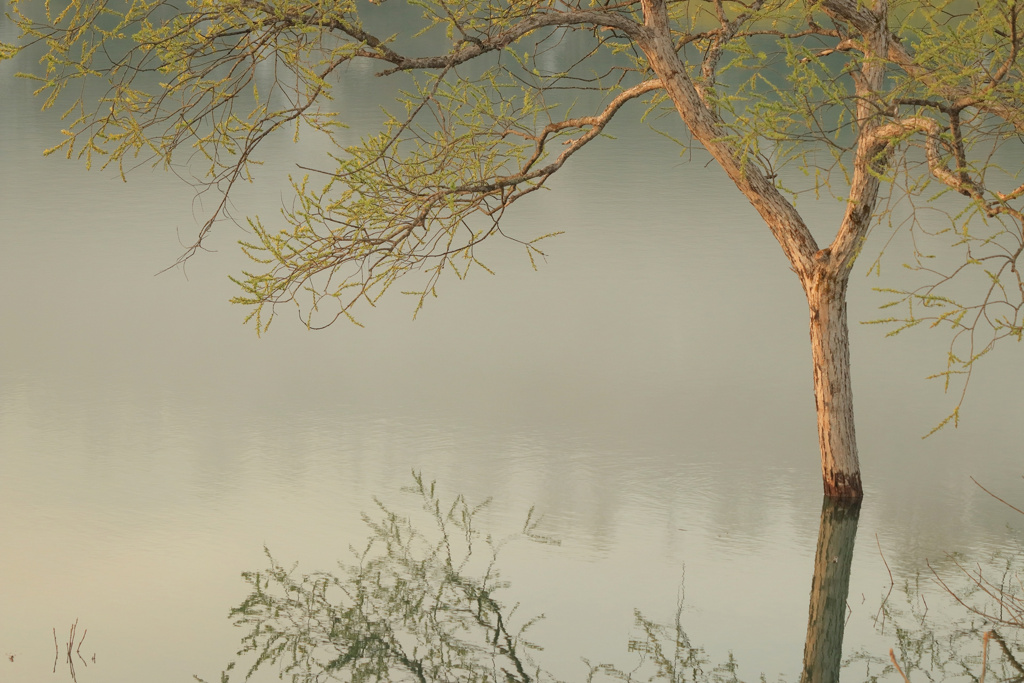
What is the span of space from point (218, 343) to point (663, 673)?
8450 mm

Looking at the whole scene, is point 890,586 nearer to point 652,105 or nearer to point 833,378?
point 833,378

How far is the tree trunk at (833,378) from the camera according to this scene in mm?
8656

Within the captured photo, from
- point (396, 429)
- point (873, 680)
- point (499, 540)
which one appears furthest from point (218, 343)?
point (873, 680)

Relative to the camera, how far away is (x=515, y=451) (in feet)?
33.0

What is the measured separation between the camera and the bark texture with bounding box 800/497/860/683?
6582 mm

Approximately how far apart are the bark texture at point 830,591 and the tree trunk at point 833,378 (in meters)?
0.22

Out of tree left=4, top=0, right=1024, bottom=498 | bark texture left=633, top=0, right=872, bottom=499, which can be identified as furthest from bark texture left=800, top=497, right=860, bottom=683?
bark texture left=633, top=0, right=872, bottom=499

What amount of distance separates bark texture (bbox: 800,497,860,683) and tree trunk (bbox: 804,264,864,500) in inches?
8.7

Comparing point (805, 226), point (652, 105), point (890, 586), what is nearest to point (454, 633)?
point (890, 586)

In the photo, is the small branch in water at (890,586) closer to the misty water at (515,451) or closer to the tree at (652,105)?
the misty water at (515,451)

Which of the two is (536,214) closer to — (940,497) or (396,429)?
(396,429)

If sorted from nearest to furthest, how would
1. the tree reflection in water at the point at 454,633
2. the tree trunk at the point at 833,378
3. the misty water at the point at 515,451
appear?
the tree reflection in water at the point at 454,633 < the misty water at the point at 515,451 < the tree trunk at the point at 833,378

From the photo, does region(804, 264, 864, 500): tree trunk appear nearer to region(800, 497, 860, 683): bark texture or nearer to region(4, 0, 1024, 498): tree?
region(4, 0, 1024, 498): tree

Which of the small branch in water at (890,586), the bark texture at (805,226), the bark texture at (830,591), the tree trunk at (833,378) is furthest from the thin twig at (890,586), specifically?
the bark texture at (805,226)
